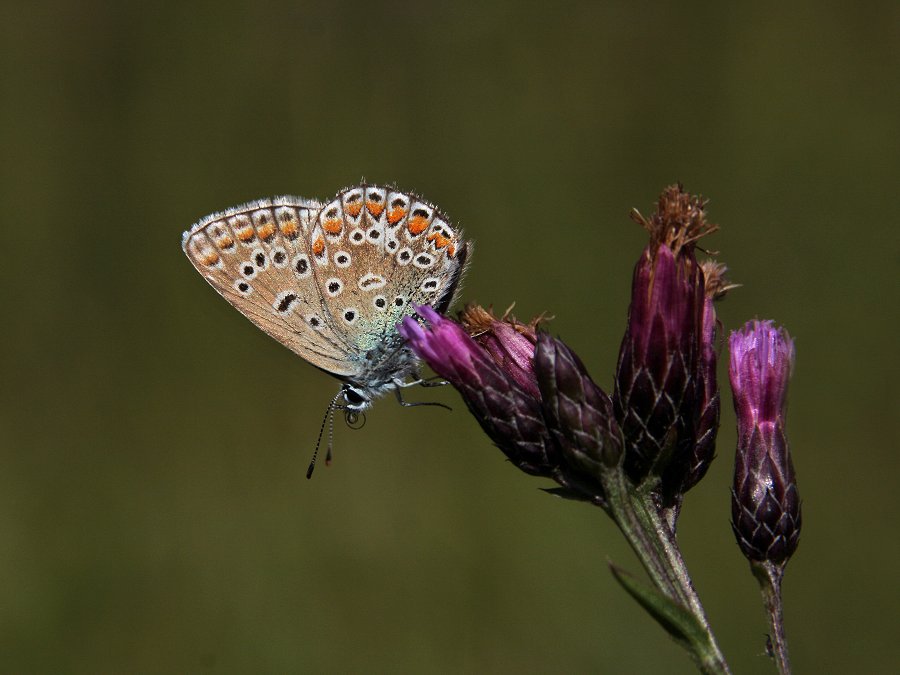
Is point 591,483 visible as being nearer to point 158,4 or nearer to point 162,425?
point 162,425

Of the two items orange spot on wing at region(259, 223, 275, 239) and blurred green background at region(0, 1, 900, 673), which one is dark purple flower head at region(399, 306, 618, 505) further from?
blurred green background at region(0, 1, 900, 673)

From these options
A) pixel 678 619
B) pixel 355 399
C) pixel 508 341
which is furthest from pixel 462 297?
pixel 678 619

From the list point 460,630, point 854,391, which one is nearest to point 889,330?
point 854,391

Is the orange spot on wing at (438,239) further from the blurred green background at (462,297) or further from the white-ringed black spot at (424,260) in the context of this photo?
the blurred green background at (462,297)

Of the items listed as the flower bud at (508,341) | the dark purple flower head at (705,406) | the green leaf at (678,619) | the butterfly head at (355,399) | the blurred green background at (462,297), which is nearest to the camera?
the green leaf at (678,619)

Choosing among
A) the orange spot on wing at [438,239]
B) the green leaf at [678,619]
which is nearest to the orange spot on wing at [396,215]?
the orange spot on wing at [438,239]

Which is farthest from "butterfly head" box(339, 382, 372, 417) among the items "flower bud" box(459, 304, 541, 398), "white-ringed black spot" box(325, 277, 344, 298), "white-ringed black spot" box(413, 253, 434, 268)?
"flower bud" box(459, 304, 541, 398)
